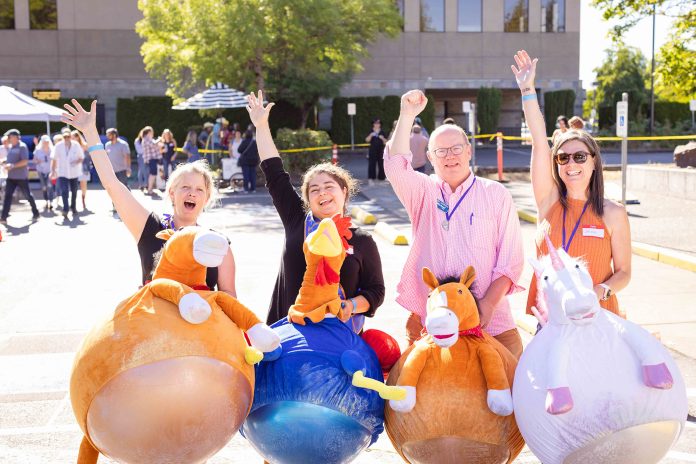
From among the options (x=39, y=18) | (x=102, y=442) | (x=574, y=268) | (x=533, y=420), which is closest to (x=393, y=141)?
(x=574, y=268)

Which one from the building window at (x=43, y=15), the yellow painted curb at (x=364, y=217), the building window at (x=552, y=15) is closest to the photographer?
the yellow painted curb at (x=364, y=217)

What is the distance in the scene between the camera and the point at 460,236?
4.43 meters

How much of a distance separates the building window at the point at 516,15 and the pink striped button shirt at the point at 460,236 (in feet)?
142

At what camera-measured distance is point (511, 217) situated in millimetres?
4496

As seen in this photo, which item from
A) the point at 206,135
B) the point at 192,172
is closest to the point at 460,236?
the point at 192,172

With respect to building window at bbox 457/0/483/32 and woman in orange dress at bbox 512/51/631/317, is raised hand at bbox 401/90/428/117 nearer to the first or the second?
woman in orange dress at bbox 512/51/631/317

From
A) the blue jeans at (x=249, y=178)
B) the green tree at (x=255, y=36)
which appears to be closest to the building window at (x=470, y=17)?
the green tree at (x=255, y=36)

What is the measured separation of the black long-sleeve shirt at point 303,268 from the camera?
443 cm

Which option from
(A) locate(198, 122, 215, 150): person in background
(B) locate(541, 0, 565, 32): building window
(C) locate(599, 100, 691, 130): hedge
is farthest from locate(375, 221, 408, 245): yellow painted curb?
(C) locate(599, 100, 691, 130): hedge

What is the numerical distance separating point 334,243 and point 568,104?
4386 cm

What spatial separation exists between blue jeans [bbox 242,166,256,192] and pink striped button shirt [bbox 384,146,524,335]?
19.3 meters

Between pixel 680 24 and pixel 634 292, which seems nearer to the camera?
pixel 634 292

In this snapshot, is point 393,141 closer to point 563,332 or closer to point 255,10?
point 563,332

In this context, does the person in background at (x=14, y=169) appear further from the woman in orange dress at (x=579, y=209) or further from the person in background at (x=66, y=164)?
the woman in orange dress at (x=579, y=209)
